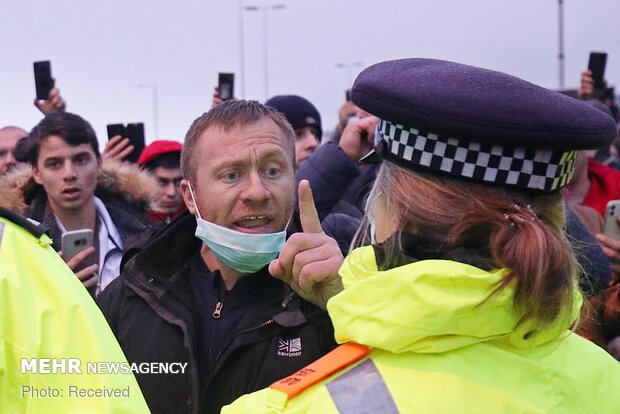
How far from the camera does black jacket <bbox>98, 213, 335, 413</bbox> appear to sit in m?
2.84

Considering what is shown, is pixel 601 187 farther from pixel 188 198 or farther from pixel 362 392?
pixel 362 392

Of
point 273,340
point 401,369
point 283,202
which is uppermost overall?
point 401,369

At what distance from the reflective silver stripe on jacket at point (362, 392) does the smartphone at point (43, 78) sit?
5171 mm

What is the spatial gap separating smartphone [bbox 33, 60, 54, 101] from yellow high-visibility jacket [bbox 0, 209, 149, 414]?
178 inches

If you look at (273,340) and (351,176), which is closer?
(273,340)

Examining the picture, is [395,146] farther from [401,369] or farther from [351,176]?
[351,176]

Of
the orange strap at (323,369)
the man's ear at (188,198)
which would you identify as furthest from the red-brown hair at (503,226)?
the man's ear at (188,198)

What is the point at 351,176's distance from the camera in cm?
474

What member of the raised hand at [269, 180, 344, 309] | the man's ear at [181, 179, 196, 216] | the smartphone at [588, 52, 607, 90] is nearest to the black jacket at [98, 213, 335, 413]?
the man's ear at [181, 179, 196, 216]

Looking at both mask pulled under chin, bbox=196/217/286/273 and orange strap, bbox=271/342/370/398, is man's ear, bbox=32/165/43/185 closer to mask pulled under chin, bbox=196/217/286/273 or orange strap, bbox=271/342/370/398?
mask pulled under chin, bbox=196/217/286/273

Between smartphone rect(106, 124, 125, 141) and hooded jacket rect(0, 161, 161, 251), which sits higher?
smartphone rect(106, 124, 125, 141)

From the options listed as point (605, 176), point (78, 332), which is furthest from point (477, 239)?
point (605, 176)

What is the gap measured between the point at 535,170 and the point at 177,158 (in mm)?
5012

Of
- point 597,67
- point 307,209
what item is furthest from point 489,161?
point 597,67
